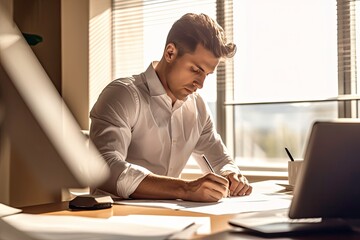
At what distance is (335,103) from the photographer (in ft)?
8.59

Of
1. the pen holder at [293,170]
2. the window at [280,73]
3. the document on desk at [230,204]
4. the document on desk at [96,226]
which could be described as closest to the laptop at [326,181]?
the document on desk at [96,226]

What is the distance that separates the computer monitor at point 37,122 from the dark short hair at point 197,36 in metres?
1.41

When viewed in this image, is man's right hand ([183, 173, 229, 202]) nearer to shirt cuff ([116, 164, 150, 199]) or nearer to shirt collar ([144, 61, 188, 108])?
shirt cuff ([116, 164, 150, 199])

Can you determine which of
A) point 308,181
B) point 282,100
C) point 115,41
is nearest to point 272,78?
point 282,100

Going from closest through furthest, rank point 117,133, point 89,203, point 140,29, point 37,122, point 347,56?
point 37,122 → point 89,203 → point 117,133 → point 347,56 → point 140,29

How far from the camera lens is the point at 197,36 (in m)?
1.84

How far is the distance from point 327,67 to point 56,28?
187 centimetres

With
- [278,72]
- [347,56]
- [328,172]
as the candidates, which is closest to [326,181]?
[328,172]

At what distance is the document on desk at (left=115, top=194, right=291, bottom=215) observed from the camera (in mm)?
1146

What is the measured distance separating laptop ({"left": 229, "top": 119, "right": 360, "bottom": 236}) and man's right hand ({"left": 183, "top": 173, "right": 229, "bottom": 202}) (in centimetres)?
48

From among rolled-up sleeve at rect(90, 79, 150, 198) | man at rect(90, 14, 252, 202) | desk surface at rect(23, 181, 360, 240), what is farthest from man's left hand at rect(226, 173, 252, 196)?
desk surface at rect(23, 181, 360, 240)

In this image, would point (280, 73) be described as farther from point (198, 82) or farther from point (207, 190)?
point (207, 190)

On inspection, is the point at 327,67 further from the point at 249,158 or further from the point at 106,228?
the point at 106,228

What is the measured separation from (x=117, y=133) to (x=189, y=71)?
45 centimetres
